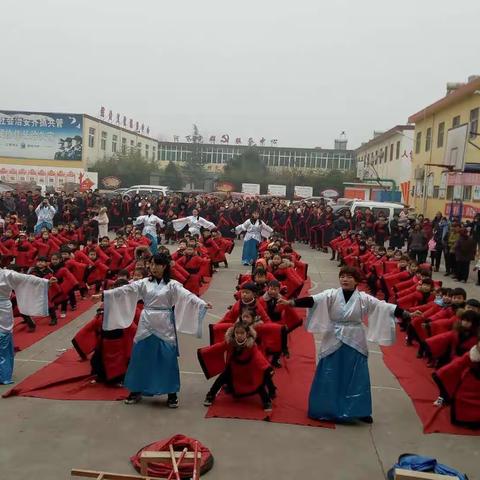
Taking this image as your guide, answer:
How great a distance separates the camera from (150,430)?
579 centimetres

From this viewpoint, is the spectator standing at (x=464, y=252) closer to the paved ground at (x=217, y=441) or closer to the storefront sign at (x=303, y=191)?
the paved ground at (x=217, y=441)

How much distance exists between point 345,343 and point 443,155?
20.3 meters

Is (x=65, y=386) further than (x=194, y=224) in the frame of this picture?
No

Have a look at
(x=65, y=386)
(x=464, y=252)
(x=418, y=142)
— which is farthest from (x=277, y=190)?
(x=65, y=386)

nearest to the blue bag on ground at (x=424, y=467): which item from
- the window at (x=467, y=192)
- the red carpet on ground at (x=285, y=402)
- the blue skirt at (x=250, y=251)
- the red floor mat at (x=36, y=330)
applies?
the red carpet on ground at (x=285, y=402)

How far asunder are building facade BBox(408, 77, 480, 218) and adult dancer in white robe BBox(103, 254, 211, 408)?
46.0ft

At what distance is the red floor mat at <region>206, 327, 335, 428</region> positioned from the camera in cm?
616

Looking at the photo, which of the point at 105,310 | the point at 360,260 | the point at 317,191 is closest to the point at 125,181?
the point at 317,191

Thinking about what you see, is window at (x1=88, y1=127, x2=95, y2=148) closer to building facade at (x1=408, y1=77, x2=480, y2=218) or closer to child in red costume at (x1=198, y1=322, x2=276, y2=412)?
building facade at (x1=408, y1=77, x2=480, y2=218)

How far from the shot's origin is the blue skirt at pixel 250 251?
673 inches

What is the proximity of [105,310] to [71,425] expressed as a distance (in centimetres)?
128

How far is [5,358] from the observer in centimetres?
691

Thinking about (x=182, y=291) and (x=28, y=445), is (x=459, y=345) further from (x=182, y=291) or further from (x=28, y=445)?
(x=28, y=445)

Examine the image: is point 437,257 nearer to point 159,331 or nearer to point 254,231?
point 254,231
